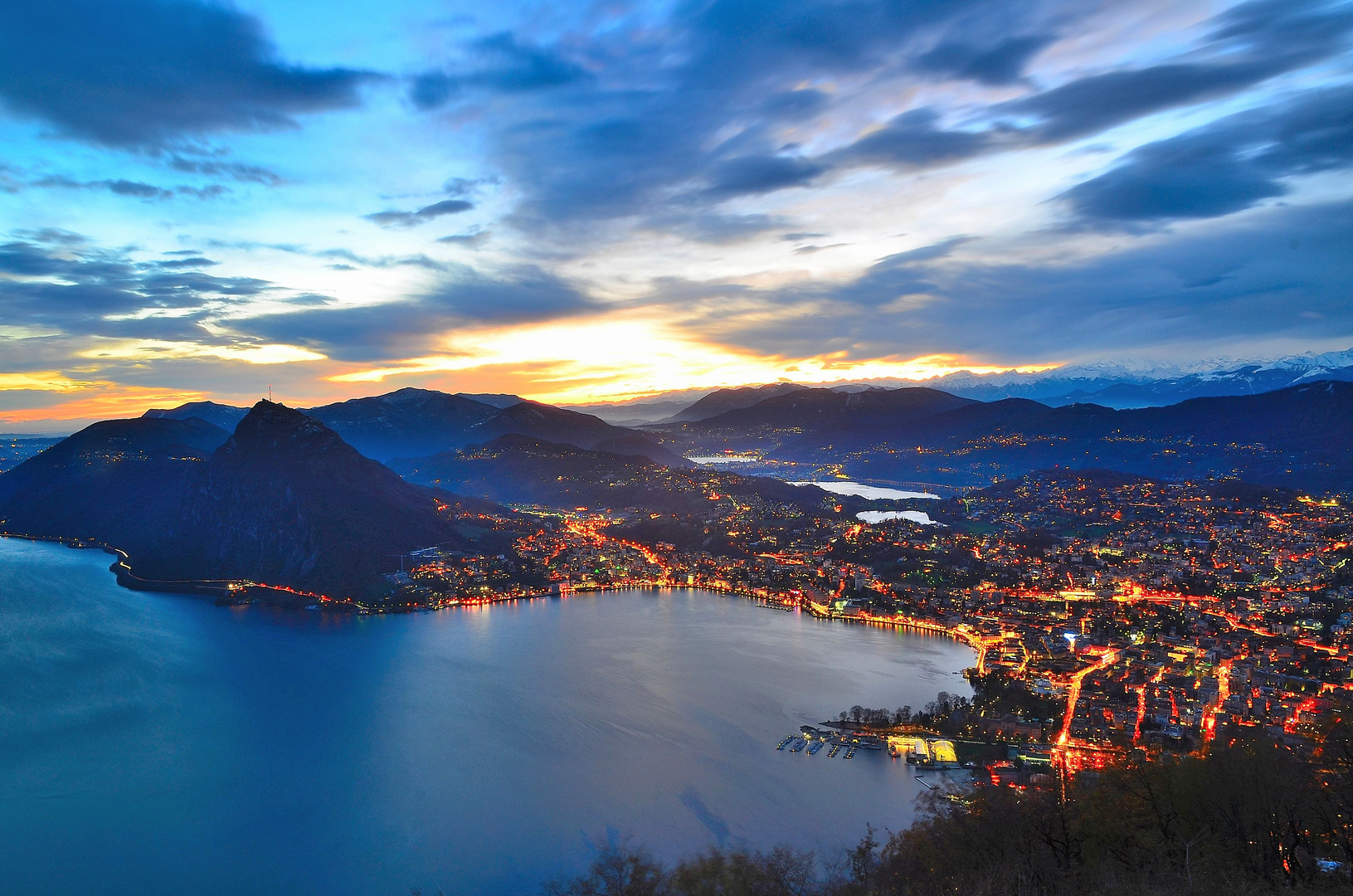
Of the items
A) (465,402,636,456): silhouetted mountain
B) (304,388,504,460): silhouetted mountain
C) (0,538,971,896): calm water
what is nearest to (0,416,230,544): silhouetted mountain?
(0,538,971,896): calm water

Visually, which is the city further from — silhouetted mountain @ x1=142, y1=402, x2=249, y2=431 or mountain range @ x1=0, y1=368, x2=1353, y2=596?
silhouetted mountain @ x1=142, y1=402, x2=249, y2=431

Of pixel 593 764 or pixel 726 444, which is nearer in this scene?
pixel 593 764

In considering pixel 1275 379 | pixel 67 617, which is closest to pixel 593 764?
pixel 67 617

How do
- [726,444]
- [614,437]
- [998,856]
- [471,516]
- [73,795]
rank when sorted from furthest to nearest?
[726,444], [614,437], [471,516], [73,795], [998,856]

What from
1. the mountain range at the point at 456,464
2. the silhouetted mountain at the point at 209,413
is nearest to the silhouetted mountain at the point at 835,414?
the mountain range at the point at 456,464

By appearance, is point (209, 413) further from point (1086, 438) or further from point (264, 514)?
point (1086, 438)

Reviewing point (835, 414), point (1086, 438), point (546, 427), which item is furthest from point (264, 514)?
point (835, 414)

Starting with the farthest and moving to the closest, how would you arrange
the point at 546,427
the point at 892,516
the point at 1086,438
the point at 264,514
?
the point at 546,427 → the point at 1086,438 → the point at 892,516 → the point at 264,514

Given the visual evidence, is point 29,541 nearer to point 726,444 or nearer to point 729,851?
point 729,851
